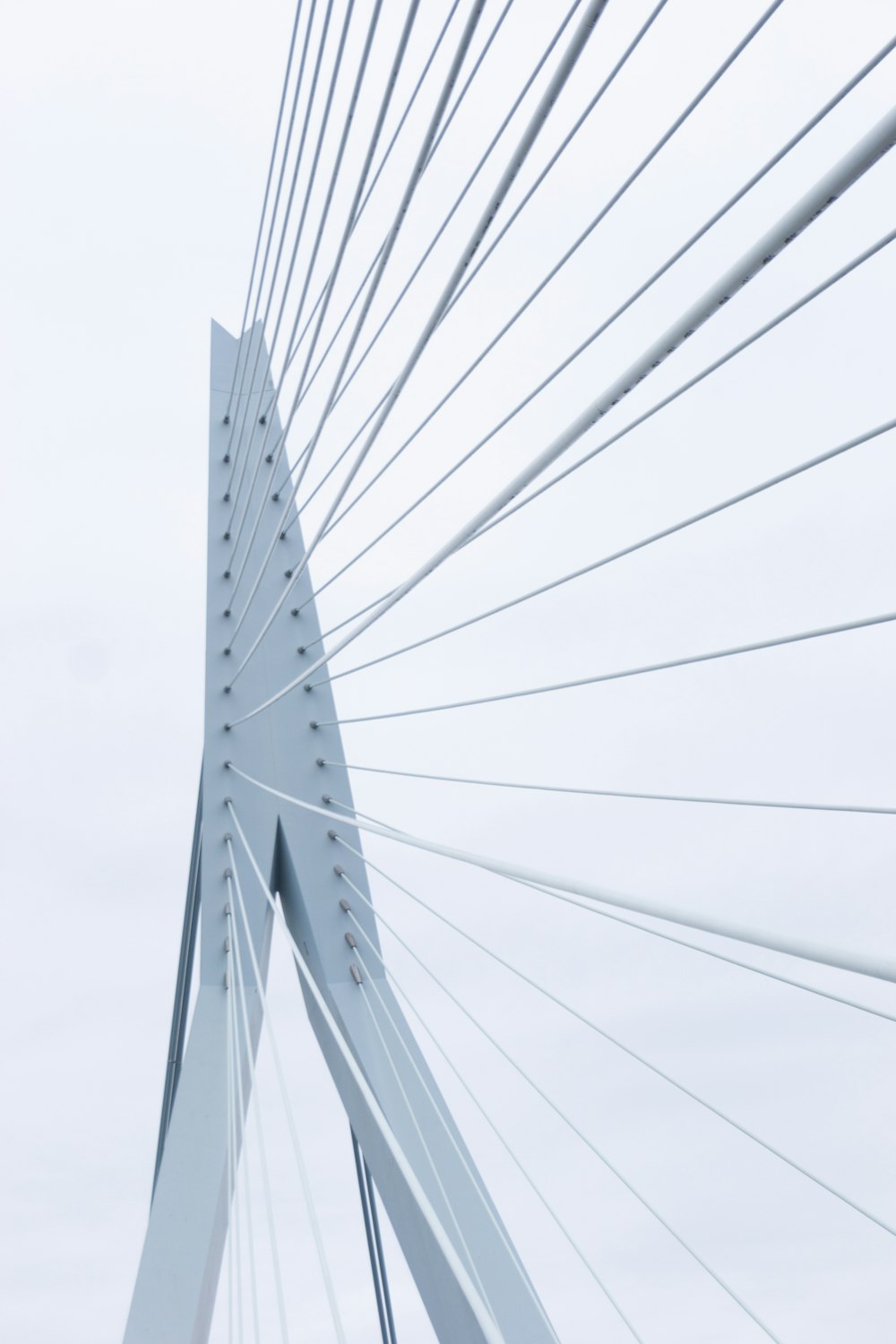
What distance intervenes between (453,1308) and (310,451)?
1.91 meters

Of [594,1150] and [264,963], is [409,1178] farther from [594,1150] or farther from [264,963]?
[264,963]

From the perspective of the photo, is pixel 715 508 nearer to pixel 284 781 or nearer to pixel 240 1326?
pixel 240 1326

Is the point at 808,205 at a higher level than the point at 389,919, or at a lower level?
higher

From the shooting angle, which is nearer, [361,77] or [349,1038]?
[361,77]

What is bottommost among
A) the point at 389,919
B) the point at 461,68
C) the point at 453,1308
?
the point at 453,1308

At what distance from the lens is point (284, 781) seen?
349cm

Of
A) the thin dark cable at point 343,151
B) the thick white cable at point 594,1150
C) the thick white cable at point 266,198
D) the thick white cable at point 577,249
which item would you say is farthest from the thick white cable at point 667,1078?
the thick white cable at point 266,198

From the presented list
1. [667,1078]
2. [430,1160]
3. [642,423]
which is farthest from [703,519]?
[430,1160]

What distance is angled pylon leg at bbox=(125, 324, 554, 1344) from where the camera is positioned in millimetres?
2645

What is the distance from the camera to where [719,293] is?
104cm

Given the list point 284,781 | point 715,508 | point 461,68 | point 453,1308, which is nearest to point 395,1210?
point 453,1308

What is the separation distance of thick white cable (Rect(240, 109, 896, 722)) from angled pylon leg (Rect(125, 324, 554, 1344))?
1.19 m

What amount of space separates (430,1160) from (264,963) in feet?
2.51

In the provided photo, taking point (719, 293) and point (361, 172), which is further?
point (361, 172)
